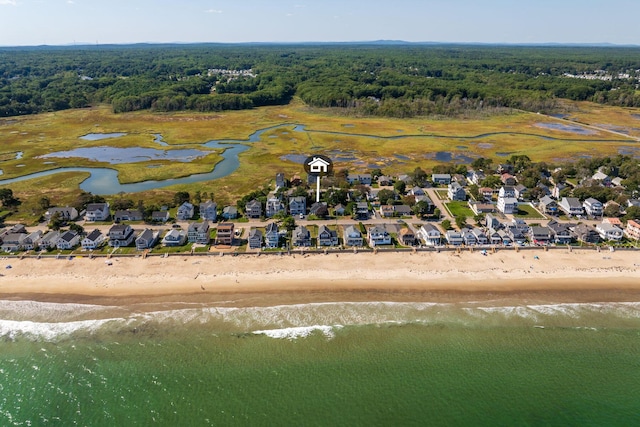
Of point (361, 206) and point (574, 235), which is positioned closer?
point (574, 235)

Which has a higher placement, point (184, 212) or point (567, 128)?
point (567, 128)

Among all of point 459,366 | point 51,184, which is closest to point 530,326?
point 459,366

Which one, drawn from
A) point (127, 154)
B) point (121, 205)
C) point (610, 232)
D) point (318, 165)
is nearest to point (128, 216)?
point (121, 205)

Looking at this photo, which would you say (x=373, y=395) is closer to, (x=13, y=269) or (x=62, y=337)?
(x=62, y=337)

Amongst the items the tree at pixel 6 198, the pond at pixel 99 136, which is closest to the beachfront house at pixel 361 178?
the tree at pixel 6 198

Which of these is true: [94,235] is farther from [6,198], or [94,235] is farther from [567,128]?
[567,128]

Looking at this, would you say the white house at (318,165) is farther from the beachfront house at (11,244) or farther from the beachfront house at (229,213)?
the beachfront house at (11,244)

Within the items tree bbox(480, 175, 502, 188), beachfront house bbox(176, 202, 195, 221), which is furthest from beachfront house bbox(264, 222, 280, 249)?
tree bbox(480, 175, 502, 188)

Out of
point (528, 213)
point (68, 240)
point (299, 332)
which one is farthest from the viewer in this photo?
point (528, 213)
